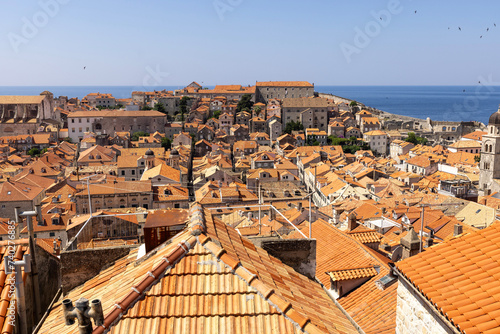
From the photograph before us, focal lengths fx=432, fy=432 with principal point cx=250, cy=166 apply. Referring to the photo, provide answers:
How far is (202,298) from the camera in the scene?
12.6 feet

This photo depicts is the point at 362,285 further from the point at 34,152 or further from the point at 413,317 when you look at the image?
the point at 34,152

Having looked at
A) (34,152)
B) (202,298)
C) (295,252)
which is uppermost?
(202,298)

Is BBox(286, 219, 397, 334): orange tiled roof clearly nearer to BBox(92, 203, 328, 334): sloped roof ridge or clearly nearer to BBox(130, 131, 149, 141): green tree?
BBox(92, 203, 328, 334): sloped roof ridge

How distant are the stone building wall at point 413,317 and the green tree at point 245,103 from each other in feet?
286

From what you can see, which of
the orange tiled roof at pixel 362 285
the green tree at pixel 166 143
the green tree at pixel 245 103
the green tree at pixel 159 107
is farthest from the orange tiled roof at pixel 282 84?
the orange tiled roof at pixel 362 285

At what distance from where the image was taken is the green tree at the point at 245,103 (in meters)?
92.1

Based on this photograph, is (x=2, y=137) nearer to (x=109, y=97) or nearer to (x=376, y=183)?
(x=109, y=97)

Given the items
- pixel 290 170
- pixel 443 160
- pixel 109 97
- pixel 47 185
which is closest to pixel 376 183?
pixel 290 170

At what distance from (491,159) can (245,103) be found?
56.3m

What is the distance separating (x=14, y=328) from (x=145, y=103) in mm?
110535

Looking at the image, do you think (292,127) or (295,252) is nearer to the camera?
(295,252)

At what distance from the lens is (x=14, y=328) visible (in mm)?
4250

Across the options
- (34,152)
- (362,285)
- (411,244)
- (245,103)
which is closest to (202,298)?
(362,285)

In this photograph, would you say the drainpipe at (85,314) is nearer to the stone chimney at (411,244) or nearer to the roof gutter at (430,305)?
the roof gutter at (430,305)
